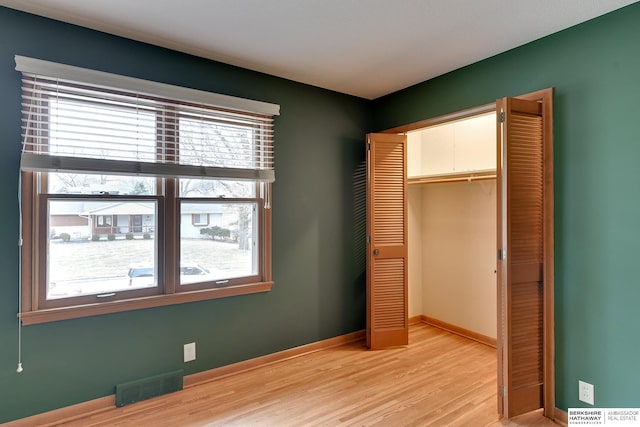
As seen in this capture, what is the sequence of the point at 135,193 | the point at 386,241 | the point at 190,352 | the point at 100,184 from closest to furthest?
the point at 100,184 < the point at 135,193 < the point at 190,352 < the point at 386,241

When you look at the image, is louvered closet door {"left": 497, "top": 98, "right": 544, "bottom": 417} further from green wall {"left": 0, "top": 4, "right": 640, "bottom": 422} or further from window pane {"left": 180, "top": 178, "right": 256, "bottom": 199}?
window pane {"left": 180, "top": 178, "right": 256, "bottom": 199}

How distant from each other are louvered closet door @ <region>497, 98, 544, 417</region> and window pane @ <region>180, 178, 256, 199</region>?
2.02 m

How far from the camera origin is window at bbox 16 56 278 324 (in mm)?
2154

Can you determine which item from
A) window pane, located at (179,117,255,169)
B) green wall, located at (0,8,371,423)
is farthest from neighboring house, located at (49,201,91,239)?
window pane, located at (179,117,255,169)

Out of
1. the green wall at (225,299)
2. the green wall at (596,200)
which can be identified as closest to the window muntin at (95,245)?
the green wall at (225,299)

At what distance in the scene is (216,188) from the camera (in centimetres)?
285

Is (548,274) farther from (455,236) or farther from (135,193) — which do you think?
(135,193)

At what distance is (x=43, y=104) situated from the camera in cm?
215

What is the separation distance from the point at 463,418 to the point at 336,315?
1536mm

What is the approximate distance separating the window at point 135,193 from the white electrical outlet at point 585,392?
7.91 ft

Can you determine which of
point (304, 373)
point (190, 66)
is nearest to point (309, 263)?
point (304, 373)

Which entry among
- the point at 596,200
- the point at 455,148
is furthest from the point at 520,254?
the point at 455,148

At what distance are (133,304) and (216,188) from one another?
1.07 metres

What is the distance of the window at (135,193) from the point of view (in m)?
2.15
